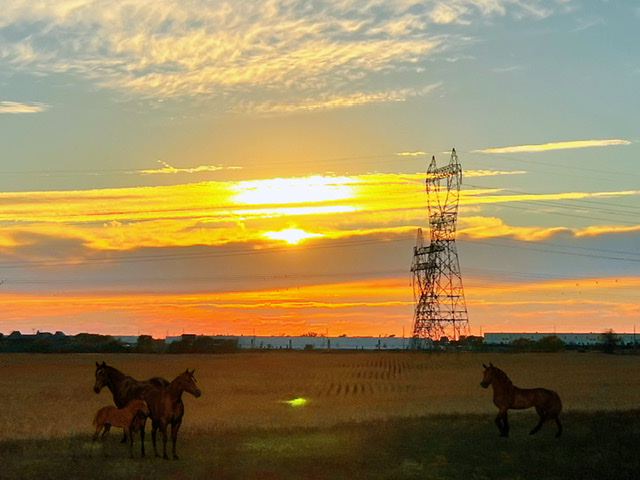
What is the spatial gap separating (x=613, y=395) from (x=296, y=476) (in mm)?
34668

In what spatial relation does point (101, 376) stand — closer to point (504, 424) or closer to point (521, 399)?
point (504, 424)

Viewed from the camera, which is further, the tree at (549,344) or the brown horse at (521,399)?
the tree at (549,344)

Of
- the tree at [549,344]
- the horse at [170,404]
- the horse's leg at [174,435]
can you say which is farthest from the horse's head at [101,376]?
the tree at [549,344]

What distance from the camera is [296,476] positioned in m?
19.7

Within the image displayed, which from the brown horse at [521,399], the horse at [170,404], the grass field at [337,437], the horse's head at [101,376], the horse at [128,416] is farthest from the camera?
the brown horse at [521,399]

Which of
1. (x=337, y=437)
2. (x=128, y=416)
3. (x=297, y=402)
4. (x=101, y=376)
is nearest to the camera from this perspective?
(x=128, y=416)

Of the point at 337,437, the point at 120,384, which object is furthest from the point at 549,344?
the point at 120,384

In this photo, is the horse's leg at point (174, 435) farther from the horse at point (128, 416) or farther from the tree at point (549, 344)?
the tree at point (549, 344)

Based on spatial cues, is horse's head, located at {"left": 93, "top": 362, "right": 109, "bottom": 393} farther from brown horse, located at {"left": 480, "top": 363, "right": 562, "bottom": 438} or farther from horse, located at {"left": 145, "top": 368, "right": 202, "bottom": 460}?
brown horse, located at {"left": 480, "top": 363, "right": 562, "bottom": 438}

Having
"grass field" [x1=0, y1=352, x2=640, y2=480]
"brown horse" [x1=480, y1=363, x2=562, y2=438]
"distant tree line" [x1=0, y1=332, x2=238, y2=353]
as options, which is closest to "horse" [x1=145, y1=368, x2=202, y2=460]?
"grass field" [x1=0, y1=352, x2=640, y2=480]

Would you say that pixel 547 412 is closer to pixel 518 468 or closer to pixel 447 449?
pixel 447 449

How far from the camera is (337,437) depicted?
27.0 metres

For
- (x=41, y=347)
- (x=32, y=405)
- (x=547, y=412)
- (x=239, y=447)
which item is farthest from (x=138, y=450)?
(x=41, y=347)

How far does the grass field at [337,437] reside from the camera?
67.8ft
